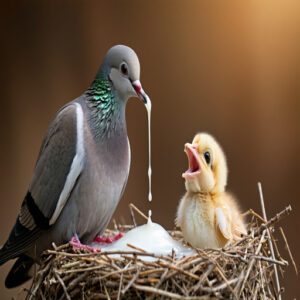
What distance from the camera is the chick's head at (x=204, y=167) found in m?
1.54

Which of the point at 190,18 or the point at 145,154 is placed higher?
the point at 190,18

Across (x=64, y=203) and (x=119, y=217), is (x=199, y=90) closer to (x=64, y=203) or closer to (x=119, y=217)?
(x=119, y=217)

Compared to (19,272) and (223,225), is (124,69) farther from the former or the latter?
(19,272)

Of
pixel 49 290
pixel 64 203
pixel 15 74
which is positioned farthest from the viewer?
pixel 15 74

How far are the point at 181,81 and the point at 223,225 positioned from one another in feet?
2.44

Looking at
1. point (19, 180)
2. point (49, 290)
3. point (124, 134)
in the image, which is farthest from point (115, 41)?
point (49, 290)

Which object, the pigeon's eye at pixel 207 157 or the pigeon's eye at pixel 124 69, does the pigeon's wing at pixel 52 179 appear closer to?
the pigeon's eye at pixel 124 69

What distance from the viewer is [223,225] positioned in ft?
4.91

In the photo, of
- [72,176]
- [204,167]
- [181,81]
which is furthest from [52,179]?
[181,81]

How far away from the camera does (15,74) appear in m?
2.08

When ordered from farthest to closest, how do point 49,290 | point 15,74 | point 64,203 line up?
point 15,74 < point 64,203 < point 49,290

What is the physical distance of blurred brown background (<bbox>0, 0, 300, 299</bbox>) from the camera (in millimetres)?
2098

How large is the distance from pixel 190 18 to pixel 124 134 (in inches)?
25.3

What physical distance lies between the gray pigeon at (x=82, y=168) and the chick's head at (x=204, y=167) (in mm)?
137
